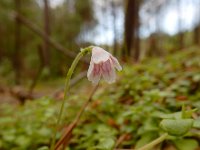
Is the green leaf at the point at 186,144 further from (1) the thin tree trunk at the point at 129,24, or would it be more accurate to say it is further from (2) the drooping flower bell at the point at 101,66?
(1) the thin tree trunk at the point at 129,24

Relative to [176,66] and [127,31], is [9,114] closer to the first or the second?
[176,66]

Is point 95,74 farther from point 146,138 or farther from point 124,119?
point 124,119

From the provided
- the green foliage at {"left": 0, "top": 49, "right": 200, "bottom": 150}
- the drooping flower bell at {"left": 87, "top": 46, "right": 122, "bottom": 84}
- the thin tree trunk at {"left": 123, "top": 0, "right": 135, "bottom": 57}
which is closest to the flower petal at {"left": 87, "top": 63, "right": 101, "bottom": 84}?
the drooping flower bell at {"left": 87, "top": 46, "right": 122, "bottom": 84}

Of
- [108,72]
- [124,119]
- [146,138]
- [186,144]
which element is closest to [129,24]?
[124,119]

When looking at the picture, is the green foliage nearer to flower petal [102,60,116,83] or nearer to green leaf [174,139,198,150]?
green leaf [174,139,198,150]

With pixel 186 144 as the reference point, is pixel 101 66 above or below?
above

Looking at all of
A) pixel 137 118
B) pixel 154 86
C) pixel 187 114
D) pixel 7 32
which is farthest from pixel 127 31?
pixel 7 32
